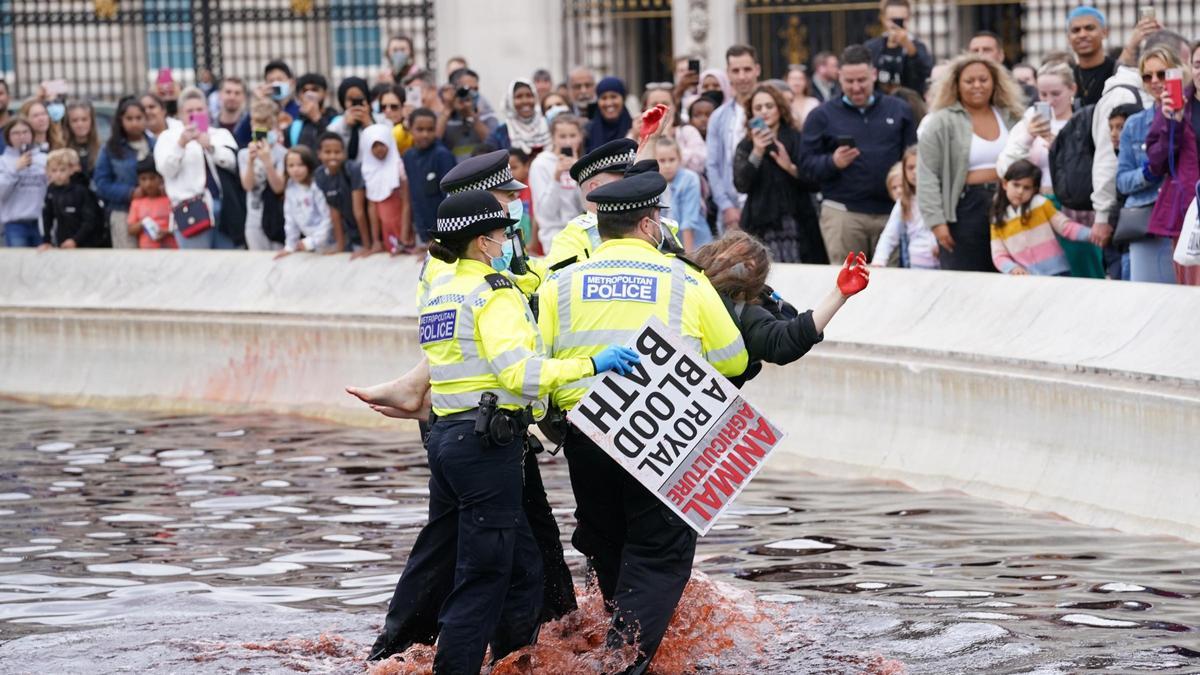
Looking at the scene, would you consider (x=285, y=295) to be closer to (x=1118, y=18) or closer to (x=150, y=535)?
(x=150, y=535)

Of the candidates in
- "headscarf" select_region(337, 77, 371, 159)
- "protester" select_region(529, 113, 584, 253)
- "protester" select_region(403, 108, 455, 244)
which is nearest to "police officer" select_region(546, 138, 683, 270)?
"protester" select_region(529, 113, 584, 253)

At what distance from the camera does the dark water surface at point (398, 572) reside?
8742 millimetres

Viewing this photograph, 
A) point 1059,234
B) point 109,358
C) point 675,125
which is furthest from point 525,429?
point 109,358

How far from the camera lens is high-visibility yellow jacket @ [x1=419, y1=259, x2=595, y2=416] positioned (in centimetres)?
788

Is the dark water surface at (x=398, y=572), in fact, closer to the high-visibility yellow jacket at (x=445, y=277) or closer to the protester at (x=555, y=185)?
the high-visibility yellow jacket at (x=445, y=277)

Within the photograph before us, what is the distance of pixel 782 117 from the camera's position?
615 inches

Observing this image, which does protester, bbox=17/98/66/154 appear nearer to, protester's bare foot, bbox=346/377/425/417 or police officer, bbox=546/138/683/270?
police officer, bbox=546/138/683/270

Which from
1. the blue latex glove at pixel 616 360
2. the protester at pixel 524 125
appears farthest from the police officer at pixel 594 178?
the protester at pixel 524 125

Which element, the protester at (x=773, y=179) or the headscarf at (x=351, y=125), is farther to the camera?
the headscarf at (x=351, y=125)

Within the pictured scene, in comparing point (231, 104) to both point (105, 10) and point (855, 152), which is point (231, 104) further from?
point (105, 10)

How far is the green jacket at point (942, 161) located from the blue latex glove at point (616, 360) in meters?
6.37

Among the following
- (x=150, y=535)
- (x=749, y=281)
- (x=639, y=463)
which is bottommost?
(x=150, y=535)

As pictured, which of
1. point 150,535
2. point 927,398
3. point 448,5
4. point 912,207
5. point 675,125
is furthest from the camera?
point 448,5

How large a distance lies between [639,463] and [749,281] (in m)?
0.87
